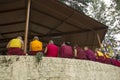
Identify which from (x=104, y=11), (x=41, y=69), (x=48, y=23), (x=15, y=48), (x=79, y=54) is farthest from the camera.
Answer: (x=104, y=11)

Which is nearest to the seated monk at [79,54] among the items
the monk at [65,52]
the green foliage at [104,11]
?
the monk at [65,52]

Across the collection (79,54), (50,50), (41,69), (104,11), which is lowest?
(41,69)

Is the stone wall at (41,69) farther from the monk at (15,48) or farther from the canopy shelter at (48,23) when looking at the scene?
the canopy shelter at (48,23)

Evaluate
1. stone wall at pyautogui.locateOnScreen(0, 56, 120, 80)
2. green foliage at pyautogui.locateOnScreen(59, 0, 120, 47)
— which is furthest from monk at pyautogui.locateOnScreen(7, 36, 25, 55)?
green foliage at pyautogui.locateOnScreen(59, 0, 120, 47)

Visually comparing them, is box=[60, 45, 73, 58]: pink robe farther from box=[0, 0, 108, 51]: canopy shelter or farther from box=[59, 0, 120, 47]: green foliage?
box=[59, 0, 120, 47]: green foliage

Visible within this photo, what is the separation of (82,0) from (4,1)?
1733cm

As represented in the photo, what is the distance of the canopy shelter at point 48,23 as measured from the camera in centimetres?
1268

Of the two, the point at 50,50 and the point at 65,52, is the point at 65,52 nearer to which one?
the point at 65,52

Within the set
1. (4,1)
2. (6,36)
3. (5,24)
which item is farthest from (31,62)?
(6,36)

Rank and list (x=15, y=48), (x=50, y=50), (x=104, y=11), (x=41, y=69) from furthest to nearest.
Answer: (x=104, y=11) → (x=50, y=50) → (x=15, y=48) → (x=41, y=69)

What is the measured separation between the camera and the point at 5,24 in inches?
603

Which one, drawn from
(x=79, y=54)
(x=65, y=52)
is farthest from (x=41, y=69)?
(x=79, y=54)

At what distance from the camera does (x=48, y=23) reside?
15242 millimetres

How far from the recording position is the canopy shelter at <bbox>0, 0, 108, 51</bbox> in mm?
12680
